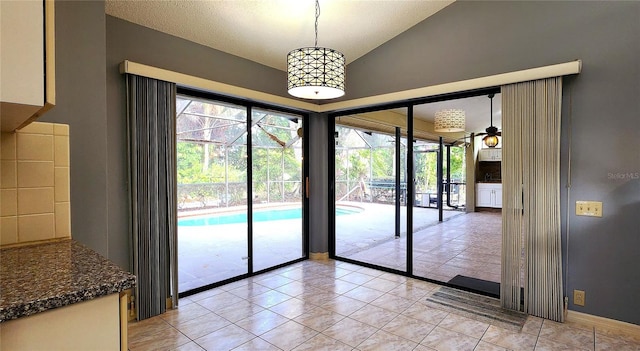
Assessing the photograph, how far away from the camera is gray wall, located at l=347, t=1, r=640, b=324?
269cm

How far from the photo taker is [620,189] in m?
2.74

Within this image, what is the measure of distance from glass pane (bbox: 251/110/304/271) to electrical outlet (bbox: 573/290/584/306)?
3.39 meters

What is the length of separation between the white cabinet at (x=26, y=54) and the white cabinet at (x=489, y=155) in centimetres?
1068

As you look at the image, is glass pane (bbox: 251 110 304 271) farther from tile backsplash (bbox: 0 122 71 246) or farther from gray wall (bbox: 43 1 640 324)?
tile backsplash (bbox: 0 122 71 246)

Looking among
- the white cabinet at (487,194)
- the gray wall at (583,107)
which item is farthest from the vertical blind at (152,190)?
the white cabinet at (487,194)

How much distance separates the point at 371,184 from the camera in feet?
20.2

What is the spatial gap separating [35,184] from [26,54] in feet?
3.43

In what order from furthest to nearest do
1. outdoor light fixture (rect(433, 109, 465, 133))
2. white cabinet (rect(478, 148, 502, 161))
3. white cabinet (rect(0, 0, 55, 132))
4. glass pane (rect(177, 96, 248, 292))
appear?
1. white cabinet (rect(478, 148, 502, 161))
2. outdoor light fixture (rect(433, 109, 465, 133))
3. glass pane (rect(177, 96, 248, 292))
4. white cabinet (rect(0, 0, 55, 132))

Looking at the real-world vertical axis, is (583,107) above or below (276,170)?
above

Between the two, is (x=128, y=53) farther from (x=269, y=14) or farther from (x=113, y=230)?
(x=113, y=230)

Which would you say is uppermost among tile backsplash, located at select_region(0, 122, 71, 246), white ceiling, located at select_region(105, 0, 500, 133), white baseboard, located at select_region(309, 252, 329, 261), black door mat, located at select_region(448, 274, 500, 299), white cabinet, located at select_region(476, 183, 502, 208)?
white ceiling, located at select_region(105, 0, 500, 133)

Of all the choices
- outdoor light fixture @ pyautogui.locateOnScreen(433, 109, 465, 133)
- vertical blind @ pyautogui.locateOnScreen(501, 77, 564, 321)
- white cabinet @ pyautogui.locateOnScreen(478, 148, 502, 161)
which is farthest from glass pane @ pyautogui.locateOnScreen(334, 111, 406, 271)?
white cabinet @ pyautogui.locateOnScreen(478, 148, 502, 161)

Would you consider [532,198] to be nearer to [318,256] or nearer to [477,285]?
[477,285]

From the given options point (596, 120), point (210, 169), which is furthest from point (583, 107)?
point (210, 169)
